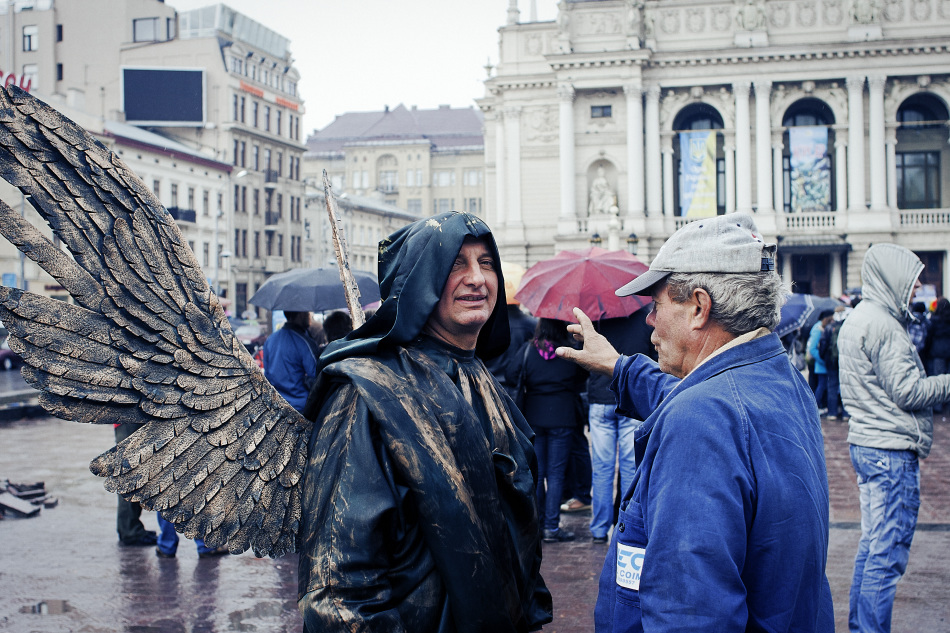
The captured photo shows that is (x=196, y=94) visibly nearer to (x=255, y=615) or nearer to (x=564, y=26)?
(x=564, y=26)

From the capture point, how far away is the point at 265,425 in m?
2.40

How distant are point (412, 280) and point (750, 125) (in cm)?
4727

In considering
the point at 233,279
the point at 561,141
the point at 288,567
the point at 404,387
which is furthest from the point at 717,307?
the point at 233,279

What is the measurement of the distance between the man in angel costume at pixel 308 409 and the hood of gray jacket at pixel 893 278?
2975 mm

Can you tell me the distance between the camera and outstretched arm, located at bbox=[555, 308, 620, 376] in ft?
10.6

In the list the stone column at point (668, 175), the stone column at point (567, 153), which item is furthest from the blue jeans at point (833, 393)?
the stone column at point (668, 175)

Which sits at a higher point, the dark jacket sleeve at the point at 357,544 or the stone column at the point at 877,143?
the stone column at the point at 877,143

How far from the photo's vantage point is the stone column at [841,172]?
1786 inches

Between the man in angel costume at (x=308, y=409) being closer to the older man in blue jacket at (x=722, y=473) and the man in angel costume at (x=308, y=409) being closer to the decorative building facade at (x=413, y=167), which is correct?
the older man in blue jacket at (x=722, y=473)

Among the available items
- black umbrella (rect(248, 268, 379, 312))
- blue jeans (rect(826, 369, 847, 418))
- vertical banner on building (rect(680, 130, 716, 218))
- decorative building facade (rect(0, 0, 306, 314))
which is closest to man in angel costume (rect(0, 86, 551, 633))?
black umbrella (rect(248, 268, 379, 312))

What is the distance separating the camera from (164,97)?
5406cm

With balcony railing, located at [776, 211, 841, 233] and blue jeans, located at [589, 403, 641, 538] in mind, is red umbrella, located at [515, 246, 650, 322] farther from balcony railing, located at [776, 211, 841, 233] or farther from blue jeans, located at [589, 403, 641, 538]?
balcony railing, located at [776, 211, 841, 233]

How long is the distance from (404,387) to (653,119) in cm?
4609

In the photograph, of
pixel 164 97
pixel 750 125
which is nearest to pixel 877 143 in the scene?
pixel 750 125
